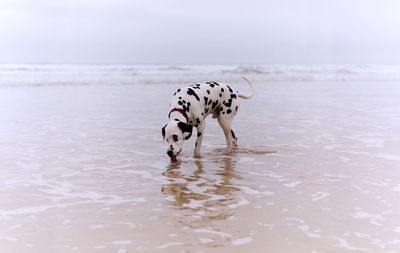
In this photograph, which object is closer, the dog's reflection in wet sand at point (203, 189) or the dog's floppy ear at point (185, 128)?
the dog's reflection in wet sand at point (203, 189)

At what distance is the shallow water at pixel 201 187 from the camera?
173 inches

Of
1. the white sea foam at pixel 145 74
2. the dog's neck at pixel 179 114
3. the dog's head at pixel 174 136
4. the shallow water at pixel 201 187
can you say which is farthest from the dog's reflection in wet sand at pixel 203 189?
the white sea foam at pixel 145 74

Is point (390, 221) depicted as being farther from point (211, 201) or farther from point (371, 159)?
point (371, 159)

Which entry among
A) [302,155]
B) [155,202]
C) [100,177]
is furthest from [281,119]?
[155,202]

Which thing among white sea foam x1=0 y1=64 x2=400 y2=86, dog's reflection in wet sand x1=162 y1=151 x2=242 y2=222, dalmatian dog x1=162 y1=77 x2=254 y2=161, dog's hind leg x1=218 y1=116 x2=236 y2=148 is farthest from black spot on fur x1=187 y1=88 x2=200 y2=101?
white sea foam x1=0 y1=64 x2=400 y2=86

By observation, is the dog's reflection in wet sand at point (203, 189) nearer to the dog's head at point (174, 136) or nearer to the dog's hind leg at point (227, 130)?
the dog's head at point (174, 136)

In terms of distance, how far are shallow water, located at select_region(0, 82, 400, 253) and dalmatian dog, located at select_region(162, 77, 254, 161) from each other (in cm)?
28

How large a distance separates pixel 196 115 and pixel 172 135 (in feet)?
2.64

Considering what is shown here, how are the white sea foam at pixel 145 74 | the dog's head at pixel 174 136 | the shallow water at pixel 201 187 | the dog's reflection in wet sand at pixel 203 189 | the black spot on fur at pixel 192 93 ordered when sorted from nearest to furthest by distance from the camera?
the shallow water at pixel 201 187 < the dog's reflection in wet sand at pixel 203 189 < the dog's head at pixel 174 136 < the black spot on fur at pixel 192 93 < the white sea foam at pixel 145 74

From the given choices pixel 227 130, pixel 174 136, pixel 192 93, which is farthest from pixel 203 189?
pixel 227 130

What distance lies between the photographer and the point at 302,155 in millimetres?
8188

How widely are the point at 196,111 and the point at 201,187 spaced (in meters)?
2.17

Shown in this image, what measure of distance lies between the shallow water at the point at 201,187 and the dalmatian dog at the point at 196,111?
0.28 m

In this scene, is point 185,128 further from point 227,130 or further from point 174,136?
point 227,130
